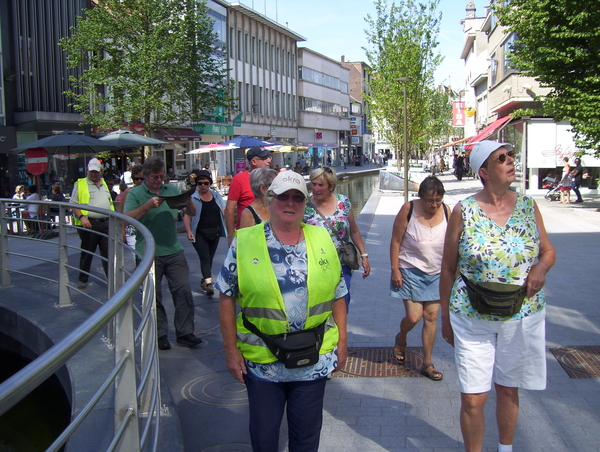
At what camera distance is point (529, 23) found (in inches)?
706

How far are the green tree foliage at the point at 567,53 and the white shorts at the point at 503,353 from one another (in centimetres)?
1522

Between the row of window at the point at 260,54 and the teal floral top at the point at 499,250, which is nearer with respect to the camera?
the teal floral top at the point at 499,250

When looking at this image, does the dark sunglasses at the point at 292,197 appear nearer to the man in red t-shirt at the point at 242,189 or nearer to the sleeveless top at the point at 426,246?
the sleeveless top at the point at 426,246

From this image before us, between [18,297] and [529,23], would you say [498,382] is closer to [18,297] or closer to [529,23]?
[18,297]

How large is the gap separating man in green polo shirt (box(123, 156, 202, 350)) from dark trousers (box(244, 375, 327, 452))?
3059mm

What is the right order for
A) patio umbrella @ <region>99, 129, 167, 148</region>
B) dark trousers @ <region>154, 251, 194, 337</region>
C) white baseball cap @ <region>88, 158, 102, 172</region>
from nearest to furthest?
1. dark trousers @ <region>154, 251, 194, 337</region>
2. white baseball cap @ <region>88, 158, 102, 172</region>
3. patio umbrella @ <region>99, 129, 167, 148</region>

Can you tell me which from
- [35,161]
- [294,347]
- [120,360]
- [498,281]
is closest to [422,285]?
[498,281]

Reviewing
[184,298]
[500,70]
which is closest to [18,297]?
[184,298]

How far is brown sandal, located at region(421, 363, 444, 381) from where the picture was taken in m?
5.19

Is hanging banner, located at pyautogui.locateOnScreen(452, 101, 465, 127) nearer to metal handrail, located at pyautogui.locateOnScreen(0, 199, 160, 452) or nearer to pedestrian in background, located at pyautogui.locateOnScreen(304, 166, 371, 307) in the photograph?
pedestrian in background, located at pyautogui.locateOnScreen(304, 166, 371, 307)

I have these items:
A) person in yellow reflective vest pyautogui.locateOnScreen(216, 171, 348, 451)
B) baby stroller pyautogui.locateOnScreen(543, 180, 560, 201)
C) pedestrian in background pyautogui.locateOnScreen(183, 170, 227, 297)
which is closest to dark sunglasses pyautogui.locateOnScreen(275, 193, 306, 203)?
person in yellow reflective vest pyautogui.locateOnScreen(216, 171, 348, 451)

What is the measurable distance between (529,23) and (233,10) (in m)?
41.6

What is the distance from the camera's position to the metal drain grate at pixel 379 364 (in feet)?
17.8

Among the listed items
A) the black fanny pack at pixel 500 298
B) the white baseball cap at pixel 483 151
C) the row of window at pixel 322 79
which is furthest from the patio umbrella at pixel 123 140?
the row of window at pixel 322 79
